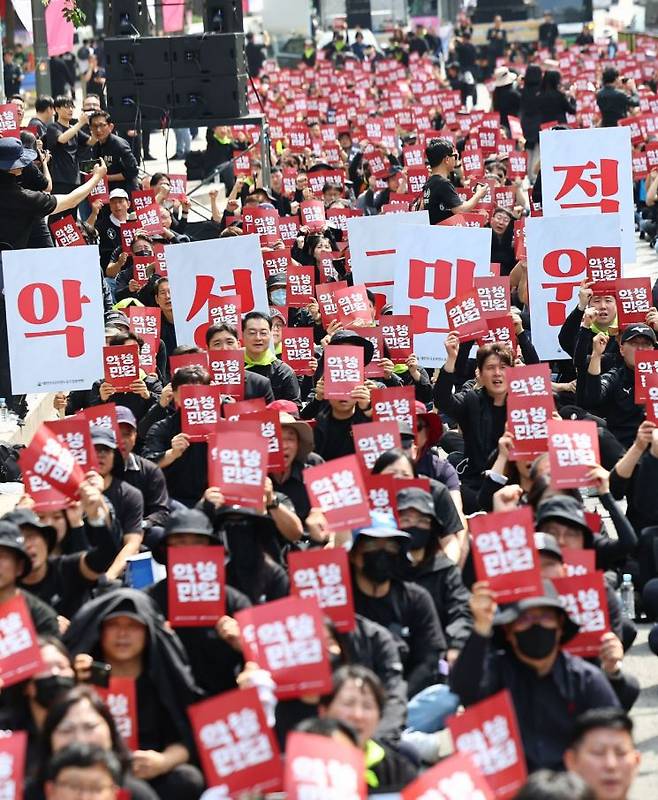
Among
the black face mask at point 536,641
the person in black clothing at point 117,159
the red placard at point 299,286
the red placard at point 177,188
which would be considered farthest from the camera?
the red placard at point 177,188

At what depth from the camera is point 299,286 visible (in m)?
14.4

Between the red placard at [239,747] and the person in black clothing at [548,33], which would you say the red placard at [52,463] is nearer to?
the red placard at [239,747]

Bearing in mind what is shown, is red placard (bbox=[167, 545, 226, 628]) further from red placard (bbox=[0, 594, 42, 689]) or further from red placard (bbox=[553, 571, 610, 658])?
red placard (bbox=[553, 571, 610, 658])

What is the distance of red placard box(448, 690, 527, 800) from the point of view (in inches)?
238

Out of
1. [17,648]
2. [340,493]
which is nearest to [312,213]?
[340,493]

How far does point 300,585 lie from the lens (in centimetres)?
720

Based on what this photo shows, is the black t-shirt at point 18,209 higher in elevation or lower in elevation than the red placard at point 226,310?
higher

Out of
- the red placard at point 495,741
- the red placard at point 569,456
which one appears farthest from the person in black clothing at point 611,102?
the red placard at point 495,741

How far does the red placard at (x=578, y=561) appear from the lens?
7.48 meters

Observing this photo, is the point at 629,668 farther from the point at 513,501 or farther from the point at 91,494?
the point at 91,494

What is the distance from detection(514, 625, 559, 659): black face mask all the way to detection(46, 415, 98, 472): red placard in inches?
104

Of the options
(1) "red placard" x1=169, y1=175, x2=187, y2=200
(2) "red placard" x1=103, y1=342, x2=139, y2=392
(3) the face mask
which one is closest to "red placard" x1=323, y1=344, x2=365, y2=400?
(2) "red placard" x1=103, y1=342, x2=139, y2=392

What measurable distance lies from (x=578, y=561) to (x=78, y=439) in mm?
2454

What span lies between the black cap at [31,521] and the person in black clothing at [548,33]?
135 ft
